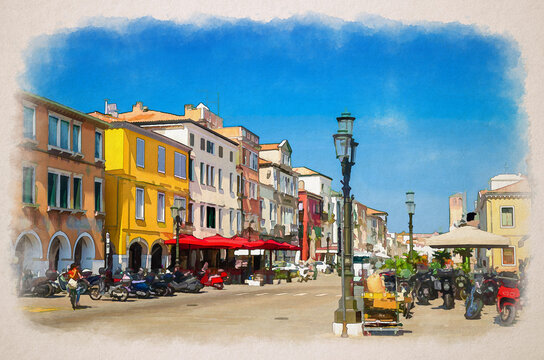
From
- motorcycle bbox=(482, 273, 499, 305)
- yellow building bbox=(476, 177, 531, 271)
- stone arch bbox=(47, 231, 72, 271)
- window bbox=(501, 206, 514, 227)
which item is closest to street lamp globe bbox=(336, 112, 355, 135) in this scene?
yellow building bbox=(476, 177, 531, 271)

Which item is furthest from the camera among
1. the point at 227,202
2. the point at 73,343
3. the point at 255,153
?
the point at 255,153

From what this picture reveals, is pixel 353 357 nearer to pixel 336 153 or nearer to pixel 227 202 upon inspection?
pixel 336 153

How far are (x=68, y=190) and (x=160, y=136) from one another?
10627 mm

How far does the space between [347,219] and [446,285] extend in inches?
303

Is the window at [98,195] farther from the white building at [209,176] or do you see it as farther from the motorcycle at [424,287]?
the motorcycle at [424,287]

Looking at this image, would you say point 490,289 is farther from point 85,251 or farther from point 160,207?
point 160,207

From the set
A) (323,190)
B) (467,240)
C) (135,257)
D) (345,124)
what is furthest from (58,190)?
(323,190)

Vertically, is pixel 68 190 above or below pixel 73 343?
above

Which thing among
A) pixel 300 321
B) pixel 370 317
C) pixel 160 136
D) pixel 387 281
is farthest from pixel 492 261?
pixel 370 317

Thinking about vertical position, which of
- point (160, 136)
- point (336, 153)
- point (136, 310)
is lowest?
point (136, 310)

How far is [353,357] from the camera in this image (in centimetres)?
1219

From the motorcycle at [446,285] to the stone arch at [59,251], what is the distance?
1511 cm

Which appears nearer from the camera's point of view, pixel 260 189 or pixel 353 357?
pixel 353 357


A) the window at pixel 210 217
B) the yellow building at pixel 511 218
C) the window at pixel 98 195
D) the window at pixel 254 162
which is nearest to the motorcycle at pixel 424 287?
the yellow building at pixel 511 218
